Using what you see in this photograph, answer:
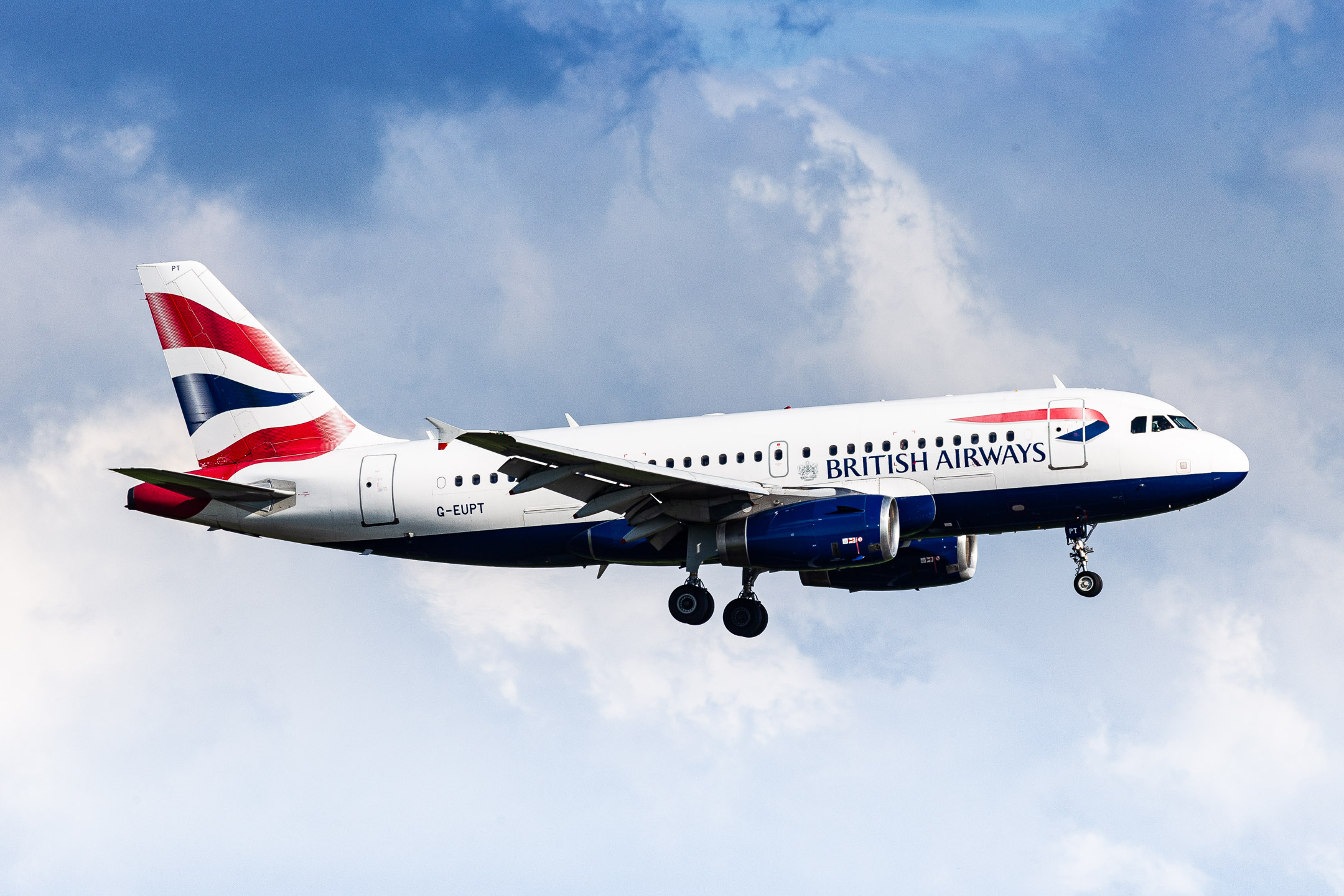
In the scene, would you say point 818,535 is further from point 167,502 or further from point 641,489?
point 167,502

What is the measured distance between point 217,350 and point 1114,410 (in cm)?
2602

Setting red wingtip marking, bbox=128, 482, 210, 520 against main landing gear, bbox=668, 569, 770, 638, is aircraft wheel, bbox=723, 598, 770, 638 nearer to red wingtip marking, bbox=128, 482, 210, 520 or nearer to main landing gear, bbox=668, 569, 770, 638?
main landing gear, bbox=668, 569, 770, 638

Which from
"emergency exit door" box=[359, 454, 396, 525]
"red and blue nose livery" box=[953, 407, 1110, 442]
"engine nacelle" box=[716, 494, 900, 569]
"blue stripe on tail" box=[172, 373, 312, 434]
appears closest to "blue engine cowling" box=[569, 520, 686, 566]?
"engine nacelle" box=[716, 494, 900, 569]

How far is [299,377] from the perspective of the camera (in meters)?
44.6

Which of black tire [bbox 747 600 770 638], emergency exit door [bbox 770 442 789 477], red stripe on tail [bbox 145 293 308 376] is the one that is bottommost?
black tire [bbox 747 600 770 638]

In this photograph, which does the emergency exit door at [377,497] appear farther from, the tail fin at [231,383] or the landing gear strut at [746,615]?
the landing gear strut at [746,615]

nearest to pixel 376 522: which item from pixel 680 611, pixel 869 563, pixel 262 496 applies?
pixel 262 496

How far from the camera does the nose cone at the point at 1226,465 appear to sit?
122 feet

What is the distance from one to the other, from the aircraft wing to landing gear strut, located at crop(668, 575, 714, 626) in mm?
2039

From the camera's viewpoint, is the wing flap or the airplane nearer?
the wing flap

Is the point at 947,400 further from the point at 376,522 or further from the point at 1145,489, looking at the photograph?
the point at 376,522

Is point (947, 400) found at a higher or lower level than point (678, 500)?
higher

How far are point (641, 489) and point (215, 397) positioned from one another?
15.2 meters

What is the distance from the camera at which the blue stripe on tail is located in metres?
44.1
